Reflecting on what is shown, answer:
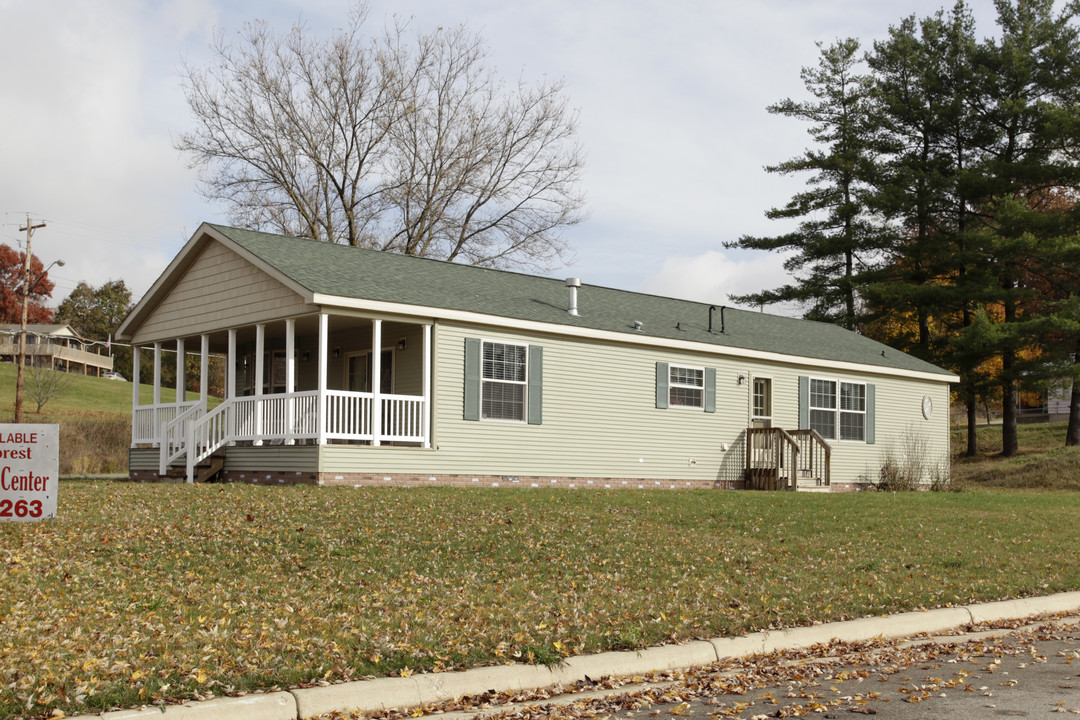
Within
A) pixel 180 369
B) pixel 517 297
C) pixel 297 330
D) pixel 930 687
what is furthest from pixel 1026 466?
pixel 930 687

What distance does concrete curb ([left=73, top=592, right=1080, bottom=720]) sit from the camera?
5.41 metres

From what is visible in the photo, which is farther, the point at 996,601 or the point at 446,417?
the point at 446,417

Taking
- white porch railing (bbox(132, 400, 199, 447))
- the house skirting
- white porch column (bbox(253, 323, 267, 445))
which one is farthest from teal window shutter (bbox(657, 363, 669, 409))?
white porch railing (bbox(132, 400, 199, 447))

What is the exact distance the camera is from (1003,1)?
37.0 meters

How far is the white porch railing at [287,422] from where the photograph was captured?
16.9 m

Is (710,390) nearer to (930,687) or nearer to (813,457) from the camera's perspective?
(813,457)

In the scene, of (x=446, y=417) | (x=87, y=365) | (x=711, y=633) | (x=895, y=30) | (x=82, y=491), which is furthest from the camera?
(x=87, y=365)

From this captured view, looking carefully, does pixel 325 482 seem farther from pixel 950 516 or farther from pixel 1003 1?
pixel 1003 1

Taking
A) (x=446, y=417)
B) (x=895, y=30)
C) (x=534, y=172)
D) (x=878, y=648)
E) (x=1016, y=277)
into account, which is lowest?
(x=878, y=648)

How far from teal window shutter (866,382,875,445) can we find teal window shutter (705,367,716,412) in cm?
526

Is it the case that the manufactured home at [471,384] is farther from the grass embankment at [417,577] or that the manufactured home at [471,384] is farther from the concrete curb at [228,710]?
the concrete curb at [228,710]

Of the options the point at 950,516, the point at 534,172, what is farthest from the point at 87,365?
the point at 950,516

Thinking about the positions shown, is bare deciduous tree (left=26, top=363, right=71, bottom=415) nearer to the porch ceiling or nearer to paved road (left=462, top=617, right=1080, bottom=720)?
the porch ceiling

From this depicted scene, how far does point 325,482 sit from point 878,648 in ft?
33.5
